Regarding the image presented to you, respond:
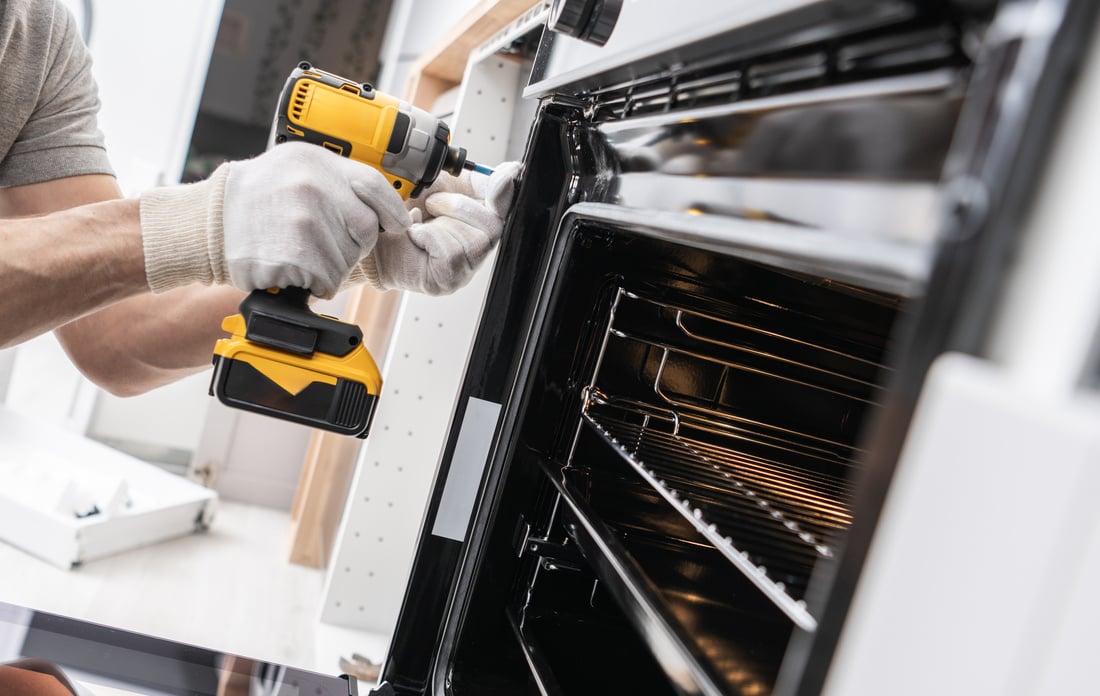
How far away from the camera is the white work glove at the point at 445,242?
1.03 meters

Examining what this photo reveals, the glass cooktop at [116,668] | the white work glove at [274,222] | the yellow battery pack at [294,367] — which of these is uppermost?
the white work glove at [274,222]

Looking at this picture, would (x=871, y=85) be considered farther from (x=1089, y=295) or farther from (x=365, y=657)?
(x=365, y=657)

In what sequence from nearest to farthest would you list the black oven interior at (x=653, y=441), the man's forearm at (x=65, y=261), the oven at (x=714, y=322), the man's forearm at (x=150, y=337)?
the oven at (x=714, y=322), the black oven interior at (x=653, y=441), the man's forearm at (x=65, y=261), the man's forearm at (x=150, y=337)

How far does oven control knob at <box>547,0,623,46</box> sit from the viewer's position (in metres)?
0.67

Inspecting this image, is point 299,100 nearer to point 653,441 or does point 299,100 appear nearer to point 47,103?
point 653,441

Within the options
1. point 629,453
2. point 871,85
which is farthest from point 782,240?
point 629,453

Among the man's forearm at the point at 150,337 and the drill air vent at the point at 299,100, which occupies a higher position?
the drill air vent at the point at 299,100

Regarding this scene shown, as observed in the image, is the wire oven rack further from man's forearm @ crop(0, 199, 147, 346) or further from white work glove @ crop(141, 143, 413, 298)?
man's forearm @ crop(0, 199, 147, 346)

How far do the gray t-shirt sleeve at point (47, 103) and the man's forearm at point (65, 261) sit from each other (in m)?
0.55

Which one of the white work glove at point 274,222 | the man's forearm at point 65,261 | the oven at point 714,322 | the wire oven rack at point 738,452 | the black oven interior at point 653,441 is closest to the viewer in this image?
the oven at point 714,322

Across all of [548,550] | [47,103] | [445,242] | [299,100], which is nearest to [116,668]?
[548,550]

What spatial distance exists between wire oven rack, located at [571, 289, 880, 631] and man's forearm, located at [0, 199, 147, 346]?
23.9 inches

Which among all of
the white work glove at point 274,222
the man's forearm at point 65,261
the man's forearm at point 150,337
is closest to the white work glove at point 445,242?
the white work glove at point 274,222

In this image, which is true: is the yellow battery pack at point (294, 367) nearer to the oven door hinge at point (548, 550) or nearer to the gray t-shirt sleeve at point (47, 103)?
the oven door hinge at point (548, 550)
